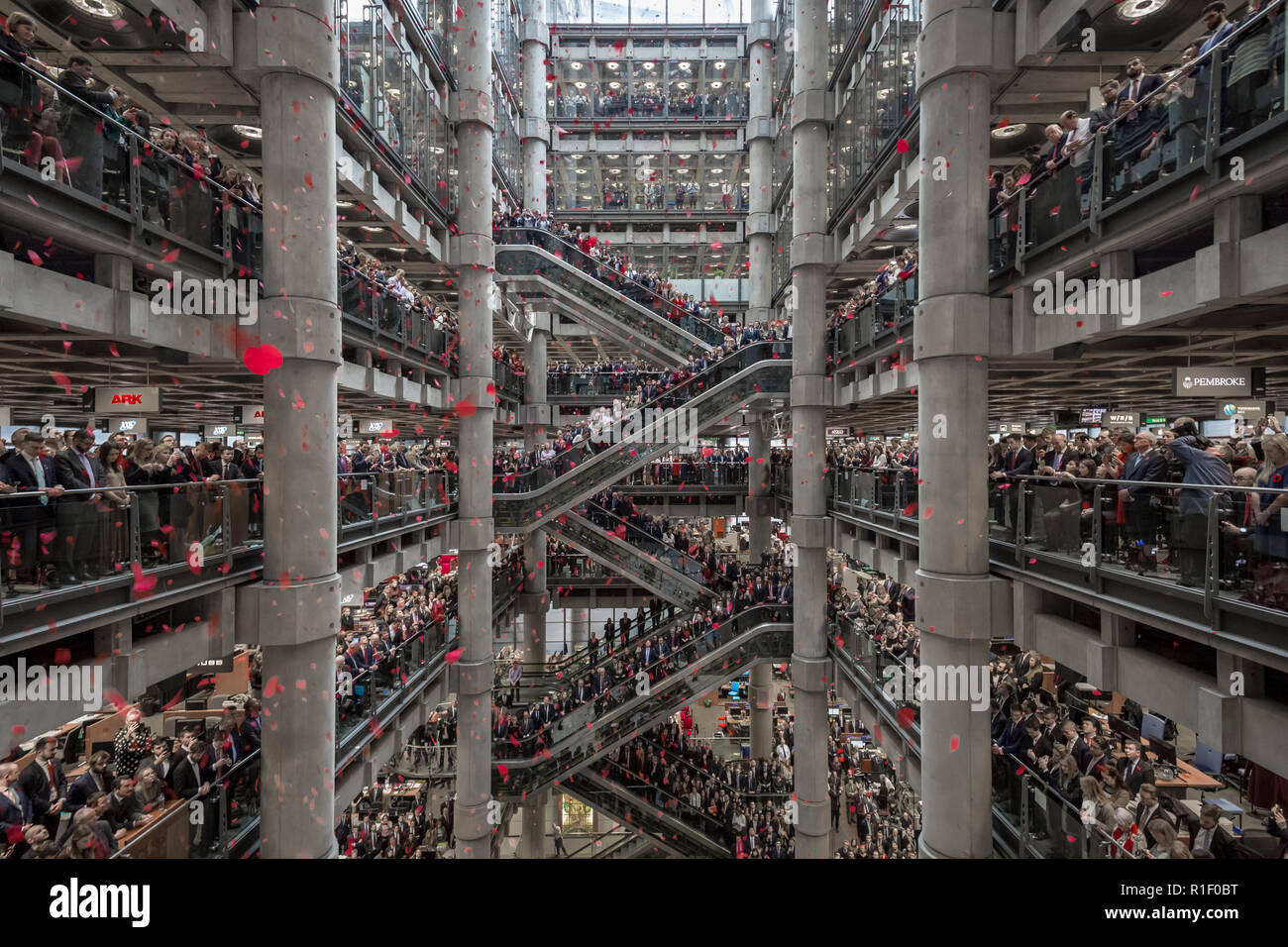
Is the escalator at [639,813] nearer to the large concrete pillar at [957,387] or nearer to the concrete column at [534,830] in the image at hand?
the concrete column at [534,830]

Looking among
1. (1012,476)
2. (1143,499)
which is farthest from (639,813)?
(1143,499)

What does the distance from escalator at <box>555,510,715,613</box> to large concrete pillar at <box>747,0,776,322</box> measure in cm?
1475

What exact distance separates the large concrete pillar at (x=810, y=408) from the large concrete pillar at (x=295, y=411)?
1207cm

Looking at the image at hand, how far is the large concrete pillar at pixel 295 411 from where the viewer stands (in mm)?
9750

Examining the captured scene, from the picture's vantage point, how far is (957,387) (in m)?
10.3

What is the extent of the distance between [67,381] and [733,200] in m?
32.9

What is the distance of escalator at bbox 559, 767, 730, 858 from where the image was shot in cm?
2195

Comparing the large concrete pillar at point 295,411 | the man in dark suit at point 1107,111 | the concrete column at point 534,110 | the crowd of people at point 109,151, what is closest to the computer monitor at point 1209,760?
the man in dark suit at point 1107,111

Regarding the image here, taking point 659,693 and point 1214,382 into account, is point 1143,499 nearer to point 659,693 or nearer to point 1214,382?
point 1214,382

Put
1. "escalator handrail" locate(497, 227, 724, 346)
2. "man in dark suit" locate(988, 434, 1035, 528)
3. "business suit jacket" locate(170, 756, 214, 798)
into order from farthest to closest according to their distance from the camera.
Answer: "escalator handrail" locate(497, 227, 724, 346), "man in dark suit" locate(988, 434, 1035, 528), "business suit jacket" locate(170, 756, 214, 798)

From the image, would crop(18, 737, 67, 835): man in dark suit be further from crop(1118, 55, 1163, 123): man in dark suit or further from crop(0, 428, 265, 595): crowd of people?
crop(1118, 55, 1163, 123): man in dark suit

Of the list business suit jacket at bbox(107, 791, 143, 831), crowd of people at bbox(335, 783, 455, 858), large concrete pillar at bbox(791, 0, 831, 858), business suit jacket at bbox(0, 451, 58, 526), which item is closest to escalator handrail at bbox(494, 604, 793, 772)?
large concrete pillar at bbox(791, 0, 831, 858)
